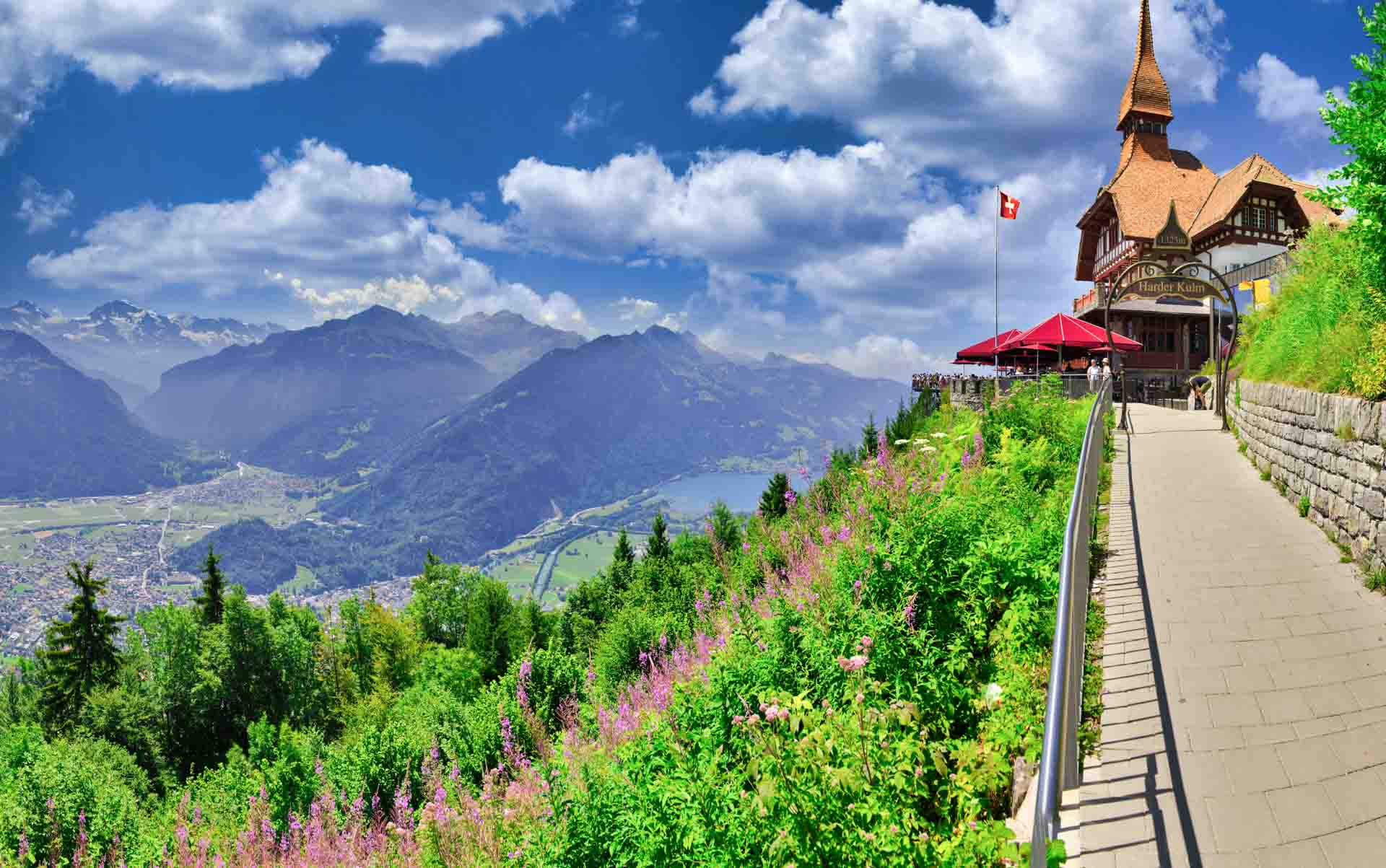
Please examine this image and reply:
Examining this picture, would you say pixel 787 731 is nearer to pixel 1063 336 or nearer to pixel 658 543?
pixel 1063 336

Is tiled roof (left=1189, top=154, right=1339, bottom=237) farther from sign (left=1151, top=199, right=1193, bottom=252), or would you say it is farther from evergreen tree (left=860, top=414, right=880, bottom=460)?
evergreen tree (left=860, top=414, right=880, bottom=460)

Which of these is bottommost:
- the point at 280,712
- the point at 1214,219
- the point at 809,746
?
the point at 280,712

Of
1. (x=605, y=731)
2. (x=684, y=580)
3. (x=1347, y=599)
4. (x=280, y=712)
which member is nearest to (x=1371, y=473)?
(x=1347, y=599)

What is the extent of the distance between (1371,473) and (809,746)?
24.0 ft

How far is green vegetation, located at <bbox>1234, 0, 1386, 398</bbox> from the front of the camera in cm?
825

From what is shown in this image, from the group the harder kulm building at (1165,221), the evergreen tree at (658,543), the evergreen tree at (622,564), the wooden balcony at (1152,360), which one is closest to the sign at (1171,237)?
the harder kulm building at (1165,221)

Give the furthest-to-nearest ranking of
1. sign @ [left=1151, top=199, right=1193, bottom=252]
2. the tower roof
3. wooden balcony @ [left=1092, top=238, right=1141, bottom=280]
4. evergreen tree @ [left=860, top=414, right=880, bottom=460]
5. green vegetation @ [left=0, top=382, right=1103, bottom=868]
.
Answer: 1. the tower roof
2. wooden balcony @ [left=1092, top=238, right=1141, bottom=280]
3. sign @ [left=1151, top=199, right=1193, bottom=252]
4. evergreen tree @ [left=860, top=414, right=880, bottom=460]
5. green vegetation @ [left=0, top=382, right=1103, bottom=868]

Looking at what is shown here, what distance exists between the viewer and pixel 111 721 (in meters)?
39.1

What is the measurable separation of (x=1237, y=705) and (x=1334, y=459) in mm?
5424

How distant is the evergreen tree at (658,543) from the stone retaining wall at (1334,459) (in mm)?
38907

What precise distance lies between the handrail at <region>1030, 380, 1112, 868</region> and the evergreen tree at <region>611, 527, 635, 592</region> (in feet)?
143

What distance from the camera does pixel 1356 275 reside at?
33.6ft

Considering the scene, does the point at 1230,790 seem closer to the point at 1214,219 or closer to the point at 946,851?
the point at 946,851

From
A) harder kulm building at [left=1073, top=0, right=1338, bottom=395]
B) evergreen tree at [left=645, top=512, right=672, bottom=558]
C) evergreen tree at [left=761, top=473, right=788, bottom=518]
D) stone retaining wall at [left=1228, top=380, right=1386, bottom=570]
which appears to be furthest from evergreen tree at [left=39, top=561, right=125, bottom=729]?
harder kulm building at [left=1073, top=0, right=1338, bottom=395]
